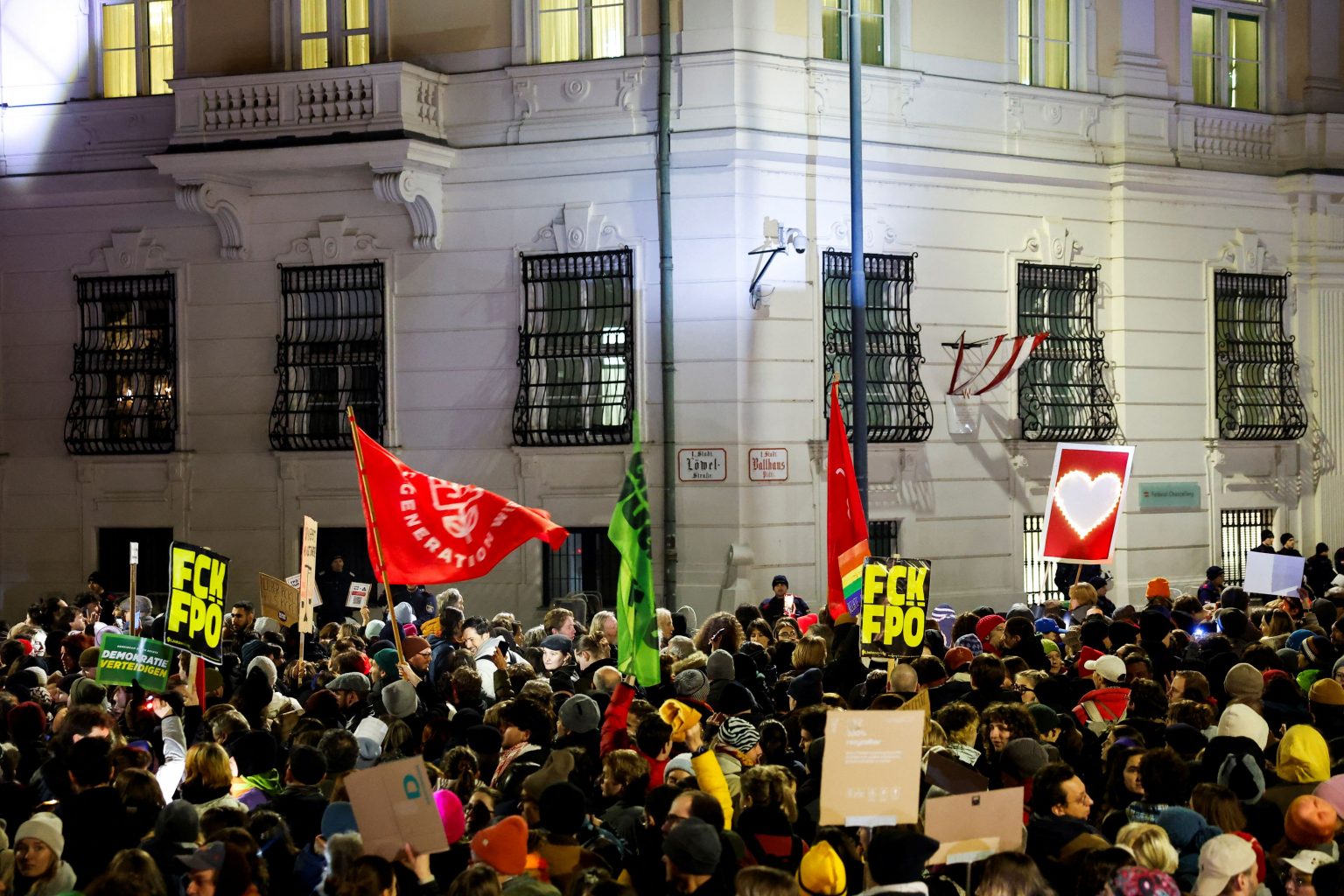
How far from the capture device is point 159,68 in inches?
846

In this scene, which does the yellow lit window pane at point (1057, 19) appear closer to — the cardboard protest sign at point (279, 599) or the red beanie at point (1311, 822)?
the cardboard protest sign at point (279, 599)

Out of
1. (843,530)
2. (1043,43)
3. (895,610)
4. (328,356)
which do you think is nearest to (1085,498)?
(843,530)

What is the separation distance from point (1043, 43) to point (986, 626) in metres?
10.3

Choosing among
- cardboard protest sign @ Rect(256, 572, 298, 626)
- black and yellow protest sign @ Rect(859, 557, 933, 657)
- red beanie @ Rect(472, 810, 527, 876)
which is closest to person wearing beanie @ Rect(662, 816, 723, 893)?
red beanie @ Rect(472, 810, 527, 876)

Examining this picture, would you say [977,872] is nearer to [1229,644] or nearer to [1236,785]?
[1236,785]

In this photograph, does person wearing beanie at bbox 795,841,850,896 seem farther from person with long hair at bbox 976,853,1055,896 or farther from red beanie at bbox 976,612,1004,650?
red beanie at bbox 976,612,1004,650

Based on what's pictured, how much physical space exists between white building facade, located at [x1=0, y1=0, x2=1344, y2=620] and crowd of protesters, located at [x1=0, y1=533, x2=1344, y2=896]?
668 cm

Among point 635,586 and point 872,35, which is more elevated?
point 872,35

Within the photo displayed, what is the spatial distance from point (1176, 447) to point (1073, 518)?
6985 millimetres

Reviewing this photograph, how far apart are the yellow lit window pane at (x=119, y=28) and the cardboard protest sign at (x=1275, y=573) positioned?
15167 millimetres

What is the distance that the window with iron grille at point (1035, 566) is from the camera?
2102 centimetres

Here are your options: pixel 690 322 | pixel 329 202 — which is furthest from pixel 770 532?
pixel 329 202

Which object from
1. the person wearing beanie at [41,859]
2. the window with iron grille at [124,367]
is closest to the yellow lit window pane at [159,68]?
the window with iron grille at [124,367]

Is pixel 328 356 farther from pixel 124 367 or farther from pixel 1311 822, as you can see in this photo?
pixel 1311 822
